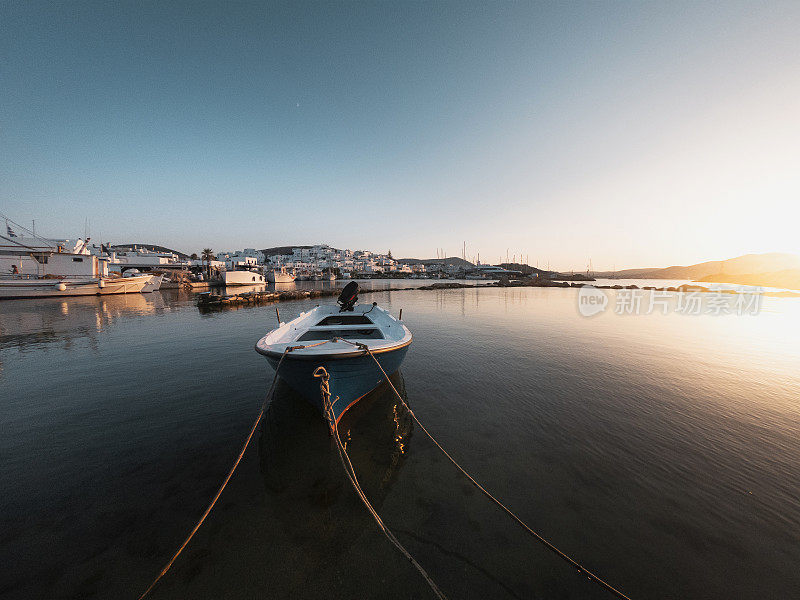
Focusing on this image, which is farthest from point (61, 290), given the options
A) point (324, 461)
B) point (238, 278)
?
point (324, 461)

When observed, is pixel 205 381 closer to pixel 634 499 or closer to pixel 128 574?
pixel 128 574

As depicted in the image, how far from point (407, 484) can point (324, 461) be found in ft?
6.27

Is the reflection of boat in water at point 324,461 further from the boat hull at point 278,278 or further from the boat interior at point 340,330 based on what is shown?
the boat hull at point 278,278

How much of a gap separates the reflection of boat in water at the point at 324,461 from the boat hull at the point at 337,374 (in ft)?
2.94

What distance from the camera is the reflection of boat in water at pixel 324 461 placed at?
13.9 ft

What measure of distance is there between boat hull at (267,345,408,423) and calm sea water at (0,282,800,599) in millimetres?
1061

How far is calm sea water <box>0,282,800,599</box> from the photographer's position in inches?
138

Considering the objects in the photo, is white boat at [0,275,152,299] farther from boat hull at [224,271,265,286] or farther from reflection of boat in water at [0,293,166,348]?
boat hull at [224,271,265,286]

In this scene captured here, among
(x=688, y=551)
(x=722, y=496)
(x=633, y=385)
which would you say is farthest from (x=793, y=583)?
(x=633, y=385)

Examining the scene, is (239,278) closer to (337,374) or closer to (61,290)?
(61,290)

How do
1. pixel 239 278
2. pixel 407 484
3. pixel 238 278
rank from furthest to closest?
pixel 239 278, pixel 238 278, pixel 407 484

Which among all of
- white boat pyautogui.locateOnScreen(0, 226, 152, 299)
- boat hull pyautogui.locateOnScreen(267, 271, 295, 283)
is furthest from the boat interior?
boat hull pyautogui.locateOnScreen(267, 271, 295, 283)

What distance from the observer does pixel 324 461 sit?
5.59 meters

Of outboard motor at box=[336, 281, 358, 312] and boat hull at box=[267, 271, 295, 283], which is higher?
boat hull at box=[267, 271, 295, 283]
